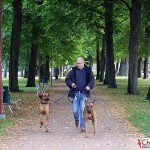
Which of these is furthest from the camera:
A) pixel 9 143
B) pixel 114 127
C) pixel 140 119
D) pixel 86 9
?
pixel 86 9

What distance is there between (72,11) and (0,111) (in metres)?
17.8

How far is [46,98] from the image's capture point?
39.8 ft

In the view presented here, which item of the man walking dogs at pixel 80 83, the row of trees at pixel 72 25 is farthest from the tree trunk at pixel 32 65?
the man walking dogs at pixel 80 83

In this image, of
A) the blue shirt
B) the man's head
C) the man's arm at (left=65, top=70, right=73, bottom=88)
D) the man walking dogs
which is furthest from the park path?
the man's head

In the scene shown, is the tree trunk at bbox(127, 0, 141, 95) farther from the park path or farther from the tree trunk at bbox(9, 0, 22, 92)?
the park path

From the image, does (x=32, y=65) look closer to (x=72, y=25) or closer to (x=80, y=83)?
(x=72, y=25)

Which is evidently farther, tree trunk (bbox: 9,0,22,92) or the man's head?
tree trunk (bbox: 9,0,22,92)

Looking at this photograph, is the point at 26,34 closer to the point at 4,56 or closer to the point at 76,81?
the point at 4,56

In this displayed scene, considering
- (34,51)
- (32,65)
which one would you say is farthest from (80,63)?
(34,51)

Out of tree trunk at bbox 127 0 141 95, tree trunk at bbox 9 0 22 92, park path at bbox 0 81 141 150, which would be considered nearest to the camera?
park path at bbox 0 81 141 150

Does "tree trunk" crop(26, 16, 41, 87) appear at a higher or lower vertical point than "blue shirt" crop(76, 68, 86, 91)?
higher

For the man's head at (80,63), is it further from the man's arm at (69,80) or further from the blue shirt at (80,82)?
the man's arm at (69,80)

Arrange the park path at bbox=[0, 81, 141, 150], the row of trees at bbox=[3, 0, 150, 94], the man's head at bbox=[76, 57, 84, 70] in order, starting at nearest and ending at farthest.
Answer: the park path at bbox=[0, 81, 141, 150] < the man's head at bbox=[76, 57, 84, 70] < the row of trees at bbox=[3, 0, 150, 94]

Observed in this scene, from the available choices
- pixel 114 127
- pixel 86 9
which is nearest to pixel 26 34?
pixel 86 9
